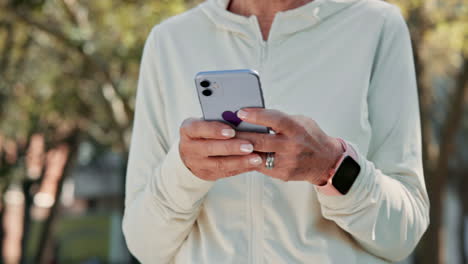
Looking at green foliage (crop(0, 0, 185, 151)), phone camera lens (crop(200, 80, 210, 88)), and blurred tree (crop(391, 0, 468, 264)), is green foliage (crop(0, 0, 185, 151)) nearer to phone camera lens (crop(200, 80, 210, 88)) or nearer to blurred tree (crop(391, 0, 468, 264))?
blurred tree (crop(391, 0, 468, 264))

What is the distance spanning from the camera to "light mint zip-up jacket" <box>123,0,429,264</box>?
1933 millimetres

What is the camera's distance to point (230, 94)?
1.67 m

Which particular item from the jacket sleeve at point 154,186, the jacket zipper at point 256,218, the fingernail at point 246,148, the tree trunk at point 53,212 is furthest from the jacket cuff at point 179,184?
the tree trunk at point 53,212

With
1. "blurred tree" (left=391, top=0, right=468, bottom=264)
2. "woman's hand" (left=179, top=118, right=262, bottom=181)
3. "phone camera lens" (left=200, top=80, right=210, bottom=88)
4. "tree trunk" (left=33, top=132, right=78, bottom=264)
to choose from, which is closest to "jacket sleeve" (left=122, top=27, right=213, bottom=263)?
"woman's hand" (left=179, top=118, right=262, bottom=181)

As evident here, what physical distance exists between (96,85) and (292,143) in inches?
472

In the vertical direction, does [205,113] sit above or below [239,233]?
above

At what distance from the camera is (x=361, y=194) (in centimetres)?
183

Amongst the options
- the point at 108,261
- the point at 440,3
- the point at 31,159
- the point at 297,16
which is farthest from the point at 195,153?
the point at 108,261

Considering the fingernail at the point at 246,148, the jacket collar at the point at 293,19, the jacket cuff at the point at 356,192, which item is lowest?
the jacket cuff at the point at 356,192

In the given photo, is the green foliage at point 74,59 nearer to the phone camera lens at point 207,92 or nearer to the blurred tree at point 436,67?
the blurred tree at point 436,67

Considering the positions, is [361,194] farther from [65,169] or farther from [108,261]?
[108,261]

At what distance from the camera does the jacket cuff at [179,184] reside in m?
1.87

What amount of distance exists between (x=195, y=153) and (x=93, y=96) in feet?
48.3

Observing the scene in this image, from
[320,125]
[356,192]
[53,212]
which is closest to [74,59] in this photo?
[53,212]
